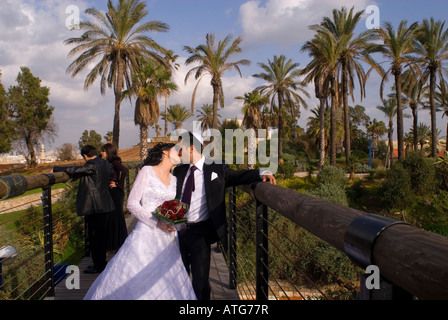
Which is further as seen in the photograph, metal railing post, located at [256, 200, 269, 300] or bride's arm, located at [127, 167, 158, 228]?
bride's arm, located at [127, 167, 158, 228]

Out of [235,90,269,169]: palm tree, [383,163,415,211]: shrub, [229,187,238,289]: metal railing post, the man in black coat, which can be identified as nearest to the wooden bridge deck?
[229,187,238,289]: metal railing post

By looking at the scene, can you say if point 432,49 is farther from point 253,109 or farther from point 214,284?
point 214,284

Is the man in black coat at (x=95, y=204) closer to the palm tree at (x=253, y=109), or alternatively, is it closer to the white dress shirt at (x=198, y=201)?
the white dress shirt at (x=198, y=201)

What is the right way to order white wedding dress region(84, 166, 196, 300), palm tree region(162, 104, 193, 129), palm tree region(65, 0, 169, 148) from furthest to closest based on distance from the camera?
palm tree region(162, 104, 193, 129) → palm tree region(65, 0, 169, 148) → white wedding dress region(84, 166, 196, 300)

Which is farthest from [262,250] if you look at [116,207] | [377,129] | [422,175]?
[377,129]

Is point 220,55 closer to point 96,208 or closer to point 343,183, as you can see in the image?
point 343,183

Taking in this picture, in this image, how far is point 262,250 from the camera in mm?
2678

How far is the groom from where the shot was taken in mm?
3195

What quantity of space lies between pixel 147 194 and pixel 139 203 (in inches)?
4.7

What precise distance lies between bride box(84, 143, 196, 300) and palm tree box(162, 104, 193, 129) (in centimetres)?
5290

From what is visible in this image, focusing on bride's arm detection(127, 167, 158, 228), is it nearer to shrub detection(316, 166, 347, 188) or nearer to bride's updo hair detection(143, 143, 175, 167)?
bride's updo hair detection(143, 143, 175, 167)

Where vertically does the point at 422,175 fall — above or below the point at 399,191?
above

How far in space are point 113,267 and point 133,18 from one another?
23.8 metres

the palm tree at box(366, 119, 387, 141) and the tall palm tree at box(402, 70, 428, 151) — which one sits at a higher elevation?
the tall palm tree at box(402, 70, 428, 151)
